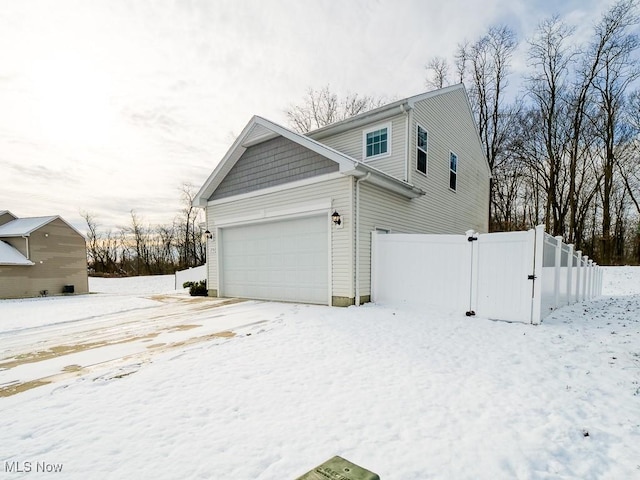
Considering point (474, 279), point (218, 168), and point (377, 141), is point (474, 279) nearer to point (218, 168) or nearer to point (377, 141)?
point (377, 141)

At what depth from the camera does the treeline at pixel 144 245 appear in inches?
1152

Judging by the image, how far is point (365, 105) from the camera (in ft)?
66.8

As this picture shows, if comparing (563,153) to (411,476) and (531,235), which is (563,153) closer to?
(531,235)

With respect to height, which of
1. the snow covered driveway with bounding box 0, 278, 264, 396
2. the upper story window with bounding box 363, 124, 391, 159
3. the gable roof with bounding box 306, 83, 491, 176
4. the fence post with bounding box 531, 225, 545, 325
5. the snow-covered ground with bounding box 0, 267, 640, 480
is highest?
the gable roof with bounding box 306, 83, 491, 176

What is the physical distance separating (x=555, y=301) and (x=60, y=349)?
9.56m

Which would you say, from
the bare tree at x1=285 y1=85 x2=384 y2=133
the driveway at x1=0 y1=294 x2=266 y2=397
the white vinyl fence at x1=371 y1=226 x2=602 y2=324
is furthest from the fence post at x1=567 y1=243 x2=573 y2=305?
the bare tree at x1=285 y1=85 x2=384 y2=133

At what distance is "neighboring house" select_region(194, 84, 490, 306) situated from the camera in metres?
7.36

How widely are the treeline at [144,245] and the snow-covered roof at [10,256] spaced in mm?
13576

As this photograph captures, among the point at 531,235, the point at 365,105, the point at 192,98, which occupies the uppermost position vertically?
the point at 365,105

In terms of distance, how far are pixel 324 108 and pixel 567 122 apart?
14.7m

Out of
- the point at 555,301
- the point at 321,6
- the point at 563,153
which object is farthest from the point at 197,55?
the point at 563,153

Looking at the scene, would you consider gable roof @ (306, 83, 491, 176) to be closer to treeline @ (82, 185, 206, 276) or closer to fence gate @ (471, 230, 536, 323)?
fence gate @ (471, 230, 536, 323)

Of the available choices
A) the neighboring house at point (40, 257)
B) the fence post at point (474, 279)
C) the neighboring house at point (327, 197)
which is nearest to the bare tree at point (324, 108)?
the neighboring house at point (327, 197)

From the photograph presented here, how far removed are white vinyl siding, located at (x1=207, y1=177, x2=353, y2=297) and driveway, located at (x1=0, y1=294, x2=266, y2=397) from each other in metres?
2.16
